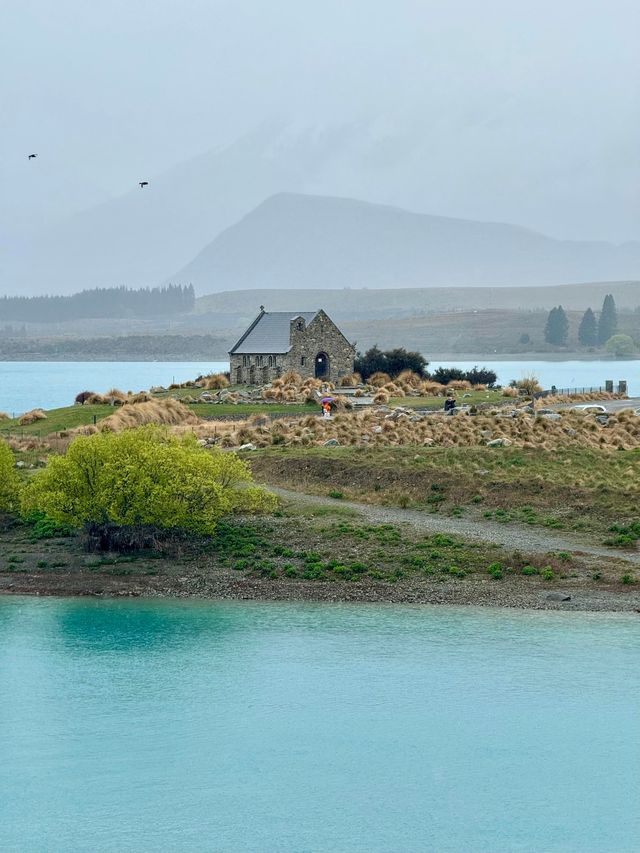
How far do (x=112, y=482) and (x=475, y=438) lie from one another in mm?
22790

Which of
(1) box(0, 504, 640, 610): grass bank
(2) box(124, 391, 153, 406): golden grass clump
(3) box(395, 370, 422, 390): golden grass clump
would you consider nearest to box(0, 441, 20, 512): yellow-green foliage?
(1) box(0, 504, 640, 610): grass bank

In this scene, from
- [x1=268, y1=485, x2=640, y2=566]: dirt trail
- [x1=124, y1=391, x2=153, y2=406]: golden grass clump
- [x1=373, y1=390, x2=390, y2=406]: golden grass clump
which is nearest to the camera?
[x1=268, y1=485, x2=640, y2=566]: dirt trail

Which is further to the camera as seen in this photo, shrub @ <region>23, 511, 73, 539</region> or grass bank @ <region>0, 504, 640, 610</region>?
shrub @ <region>23, 511, 73, 539</region>

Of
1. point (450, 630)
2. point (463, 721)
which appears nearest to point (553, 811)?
point (463, 721)

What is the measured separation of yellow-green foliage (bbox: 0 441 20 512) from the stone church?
48091 millimetres

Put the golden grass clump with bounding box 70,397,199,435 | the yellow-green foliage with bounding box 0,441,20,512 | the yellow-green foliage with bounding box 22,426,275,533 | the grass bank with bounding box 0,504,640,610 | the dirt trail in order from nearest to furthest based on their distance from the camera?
the grass bank with bounding box 0,504,640,610
the yellow-green foliage with bounding box 22,426,275,533
the dirt trail
the yellow-green foliage with bounding box 0,441,20,512
the golden grass clump with bounding box 70,397,199,435

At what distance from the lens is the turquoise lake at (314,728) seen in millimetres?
20469

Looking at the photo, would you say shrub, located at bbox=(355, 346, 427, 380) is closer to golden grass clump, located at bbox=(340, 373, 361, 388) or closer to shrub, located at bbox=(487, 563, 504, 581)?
golden grass clump, located at bbox=(340, 373, 361, 388)

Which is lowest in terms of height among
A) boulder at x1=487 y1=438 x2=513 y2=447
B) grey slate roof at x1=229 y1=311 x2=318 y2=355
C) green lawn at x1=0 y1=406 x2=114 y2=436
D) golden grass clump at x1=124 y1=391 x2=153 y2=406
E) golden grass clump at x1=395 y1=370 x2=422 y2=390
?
boulder at x1=487 y1=438 x2=513 y2=447

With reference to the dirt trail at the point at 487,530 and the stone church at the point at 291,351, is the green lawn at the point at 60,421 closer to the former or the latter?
the stone church at the point at 291,351

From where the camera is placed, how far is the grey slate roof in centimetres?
8944

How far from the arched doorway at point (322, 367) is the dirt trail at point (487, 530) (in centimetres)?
4782

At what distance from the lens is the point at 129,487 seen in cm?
3500

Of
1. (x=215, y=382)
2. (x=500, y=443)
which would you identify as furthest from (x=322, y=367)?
(x=500, y=443)
